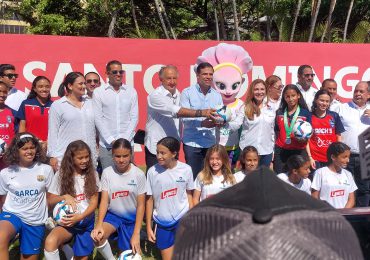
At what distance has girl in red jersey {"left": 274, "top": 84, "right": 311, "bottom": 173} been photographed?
5.46 meters

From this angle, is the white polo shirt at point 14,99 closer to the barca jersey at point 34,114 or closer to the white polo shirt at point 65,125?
the barca jersey at point 34,114

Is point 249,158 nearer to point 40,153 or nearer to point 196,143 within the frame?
point 196,143

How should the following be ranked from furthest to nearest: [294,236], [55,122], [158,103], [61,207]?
[158,103] < [55,122] < [61,207] < [294,236]

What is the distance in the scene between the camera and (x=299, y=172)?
16.2 ft

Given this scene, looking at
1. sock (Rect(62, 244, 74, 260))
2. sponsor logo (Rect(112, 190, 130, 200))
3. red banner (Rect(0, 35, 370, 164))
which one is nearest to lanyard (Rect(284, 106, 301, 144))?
sponsor logo (Rect(112, 190, 130, 200))

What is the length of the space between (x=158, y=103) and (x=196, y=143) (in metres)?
0.57

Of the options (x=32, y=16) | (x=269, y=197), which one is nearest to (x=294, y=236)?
(x=269, y=197)

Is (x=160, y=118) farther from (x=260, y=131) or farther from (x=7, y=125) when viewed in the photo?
(x=7, y=125)

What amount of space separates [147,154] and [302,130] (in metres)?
1.65

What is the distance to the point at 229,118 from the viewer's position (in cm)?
523

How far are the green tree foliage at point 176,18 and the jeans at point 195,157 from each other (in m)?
9.20

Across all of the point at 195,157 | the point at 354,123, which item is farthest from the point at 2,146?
the point at 354,123

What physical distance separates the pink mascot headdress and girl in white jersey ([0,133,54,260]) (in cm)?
268

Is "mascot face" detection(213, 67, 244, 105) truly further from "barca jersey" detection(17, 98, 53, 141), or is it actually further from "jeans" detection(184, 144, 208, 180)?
"barca jersey" detection(17, 98, 53, 141)
